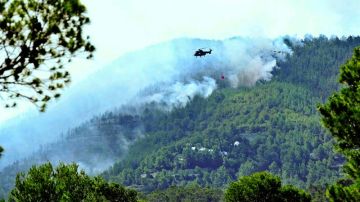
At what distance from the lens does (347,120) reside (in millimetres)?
29328

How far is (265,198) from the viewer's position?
64188 millimetres

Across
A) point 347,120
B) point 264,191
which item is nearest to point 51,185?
point 347,120

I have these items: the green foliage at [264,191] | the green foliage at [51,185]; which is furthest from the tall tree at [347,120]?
the green foliage at [264,191]

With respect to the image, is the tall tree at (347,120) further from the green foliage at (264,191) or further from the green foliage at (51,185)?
the green foliage at (264,191)

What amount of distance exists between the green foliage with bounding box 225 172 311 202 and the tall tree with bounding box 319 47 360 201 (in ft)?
103

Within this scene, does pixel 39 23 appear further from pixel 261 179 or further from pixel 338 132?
pixel 261 179

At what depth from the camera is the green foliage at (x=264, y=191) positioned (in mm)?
62000

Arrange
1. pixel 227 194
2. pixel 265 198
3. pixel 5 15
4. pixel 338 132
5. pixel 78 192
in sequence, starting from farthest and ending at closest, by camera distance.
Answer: pixel 227 194, pixel 265 198, pixel 78 192, pixel 338 132, pixel 5 15

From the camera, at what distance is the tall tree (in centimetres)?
2859

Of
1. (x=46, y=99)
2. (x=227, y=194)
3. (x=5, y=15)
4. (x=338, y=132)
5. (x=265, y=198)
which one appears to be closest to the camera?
(x=5, y=15)

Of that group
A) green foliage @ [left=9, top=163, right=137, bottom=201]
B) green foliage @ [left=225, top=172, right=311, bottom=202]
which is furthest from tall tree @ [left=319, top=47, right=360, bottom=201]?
green foliage @ [left=225, top=172, right=311, bottom=202]

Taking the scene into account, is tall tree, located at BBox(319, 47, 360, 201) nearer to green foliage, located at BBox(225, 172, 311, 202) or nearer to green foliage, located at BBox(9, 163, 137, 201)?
green foliage, located at BBox(9, 163, 137, 201)

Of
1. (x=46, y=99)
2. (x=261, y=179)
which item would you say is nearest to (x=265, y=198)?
(x=261, y=179)

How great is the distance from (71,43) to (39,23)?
0.97 meters
